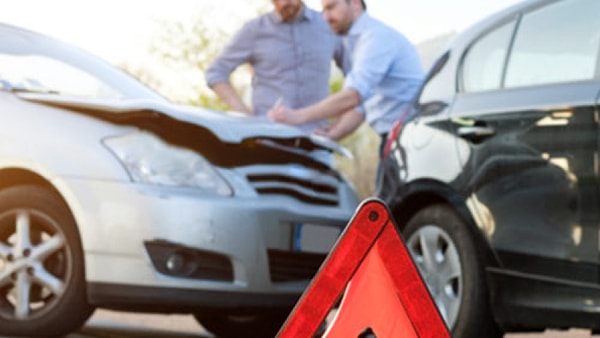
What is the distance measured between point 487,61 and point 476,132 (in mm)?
490

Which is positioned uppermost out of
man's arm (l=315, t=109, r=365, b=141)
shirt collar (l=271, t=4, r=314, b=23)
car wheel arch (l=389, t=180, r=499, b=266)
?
shirt collar (l=271, t=4, r=314, b=23)

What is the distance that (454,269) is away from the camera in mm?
6633

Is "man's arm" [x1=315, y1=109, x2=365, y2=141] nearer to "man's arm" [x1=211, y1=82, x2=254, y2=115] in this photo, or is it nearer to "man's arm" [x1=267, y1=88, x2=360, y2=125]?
"man's arm" [x1=267, y1=88, x2=360, y2=125]

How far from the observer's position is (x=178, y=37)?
33.1 metres

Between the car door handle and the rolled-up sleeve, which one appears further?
the rolled-up sleeve

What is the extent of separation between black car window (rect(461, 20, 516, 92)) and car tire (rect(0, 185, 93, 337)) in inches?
77.3

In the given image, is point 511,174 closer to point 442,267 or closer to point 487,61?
point 442,267

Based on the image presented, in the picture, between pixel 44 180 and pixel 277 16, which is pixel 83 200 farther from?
pixel 277 16

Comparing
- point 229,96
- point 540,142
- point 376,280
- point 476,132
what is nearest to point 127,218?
point 476,132

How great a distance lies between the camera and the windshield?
292 inches

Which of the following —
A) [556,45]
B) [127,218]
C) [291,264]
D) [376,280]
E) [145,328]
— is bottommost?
[145,328]

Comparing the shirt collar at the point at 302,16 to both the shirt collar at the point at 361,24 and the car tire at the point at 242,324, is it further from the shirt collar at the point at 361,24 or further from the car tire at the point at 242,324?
the car tire at the point at 242,324

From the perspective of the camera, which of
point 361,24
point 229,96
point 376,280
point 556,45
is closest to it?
point 376,280

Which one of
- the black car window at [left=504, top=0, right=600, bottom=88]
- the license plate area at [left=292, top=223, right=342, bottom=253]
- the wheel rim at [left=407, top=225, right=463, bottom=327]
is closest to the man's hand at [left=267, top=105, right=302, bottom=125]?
the license plate area at [left=292, top=223, right=342, bottom=253]
